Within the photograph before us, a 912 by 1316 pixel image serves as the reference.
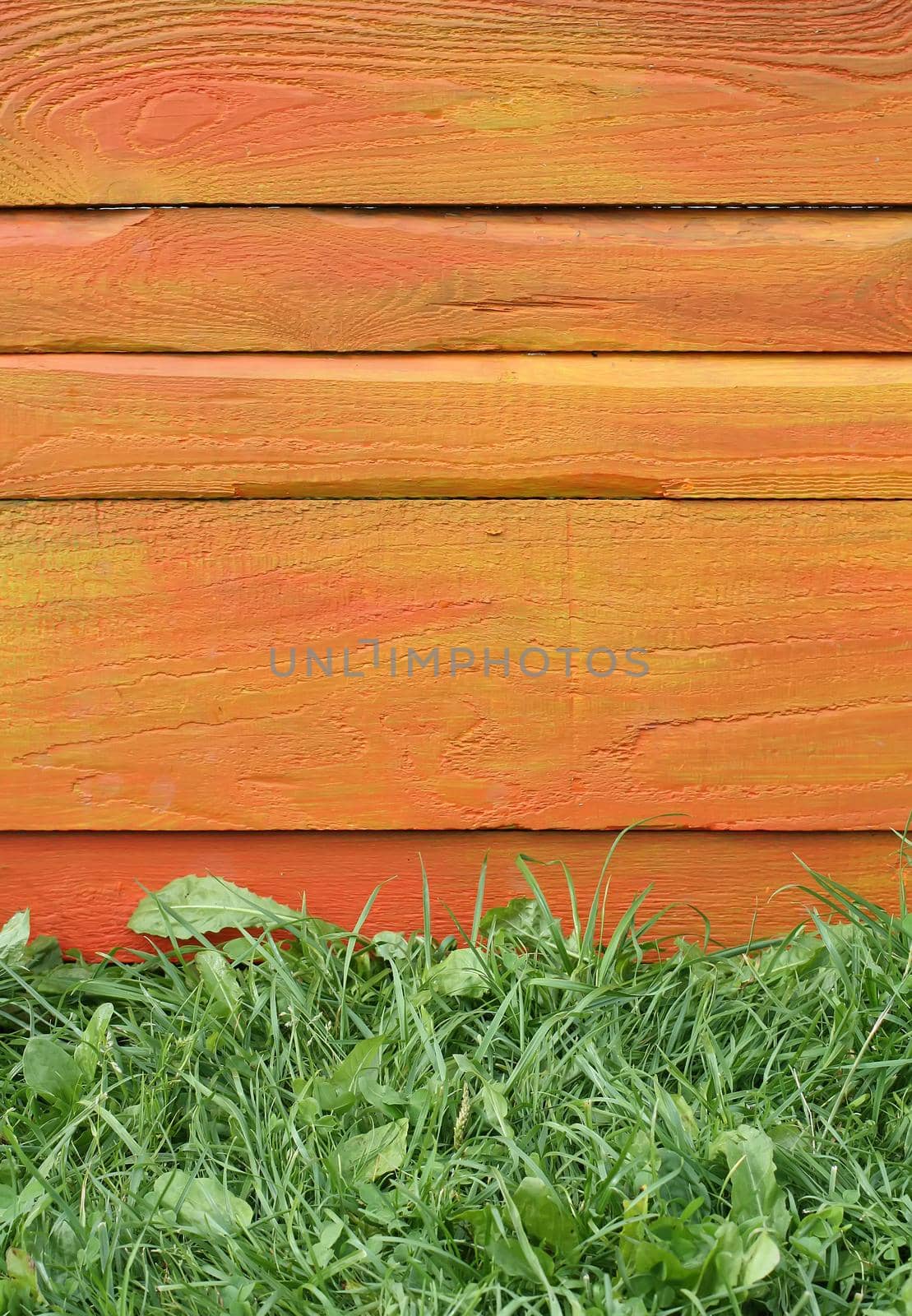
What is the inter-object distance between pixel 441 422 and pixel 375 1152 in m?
0.81

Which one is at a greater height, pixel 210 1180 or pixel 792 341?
pixel 792 341

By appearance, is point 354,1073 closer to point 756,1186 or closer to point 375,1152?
point 375,1152

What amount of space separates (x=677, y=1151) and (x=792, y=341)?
918 mm

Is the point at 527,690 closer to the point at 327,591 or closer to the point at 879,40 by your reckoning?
the point at 327,591

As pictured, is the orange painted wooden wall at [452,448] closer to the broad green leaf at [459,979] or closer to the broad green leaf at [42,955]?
the broad green leaf at [42,955]

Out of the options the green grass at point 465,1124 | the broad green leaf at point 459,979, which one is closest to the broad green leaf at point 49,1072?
the green grass at point 465,1124

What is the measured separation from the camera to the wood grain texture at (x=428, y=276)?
1.16m

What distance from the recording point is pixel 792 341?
3.88ft

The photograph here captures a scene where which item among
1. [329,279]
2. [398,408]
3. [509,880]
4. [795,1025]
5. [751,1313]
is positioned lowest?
[751,1313]

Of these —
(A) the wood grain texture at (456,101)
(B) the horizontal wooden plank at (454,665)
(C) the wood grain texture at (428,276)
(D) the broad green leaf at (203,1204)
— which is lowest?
(D) the broad green leaf at (203,1204)

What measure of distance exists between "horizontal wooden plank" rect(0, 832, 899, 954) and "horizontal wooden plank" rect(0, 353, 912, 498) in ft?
1.52

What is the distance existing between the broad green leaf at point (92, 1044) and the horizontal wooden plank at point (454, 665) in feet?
0.82

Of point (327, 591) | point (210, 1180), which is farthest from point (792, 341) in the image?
point (210, 1180)

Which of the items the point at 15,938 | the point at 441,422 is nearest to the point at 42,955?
the point at 15,938
